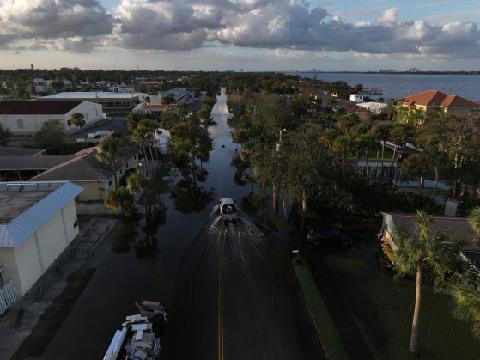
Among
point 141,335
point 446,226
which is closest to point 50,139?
point 141,335

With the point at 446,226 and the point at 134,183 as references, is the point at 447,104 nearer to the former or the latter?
the point at 446,226

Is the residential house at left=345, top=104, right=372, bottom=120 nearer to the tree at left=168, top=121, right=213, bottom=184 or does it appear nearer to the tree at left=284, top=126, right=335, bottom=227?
the tree at left=168, top=121, right=213, bottom=184

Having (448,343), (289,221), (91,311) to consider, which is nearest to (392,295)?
(448,343)

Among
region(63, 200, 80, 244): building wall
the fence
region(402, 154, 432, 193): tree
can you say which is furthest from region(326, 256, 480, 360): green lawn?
region(63, 200, 80, 244): building wall

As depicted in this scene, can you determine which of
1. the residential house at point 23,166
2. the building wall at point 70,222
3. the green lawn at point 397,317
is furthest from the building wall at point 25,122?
the green lawn at point 397,317

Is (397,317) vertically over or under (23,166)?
under
